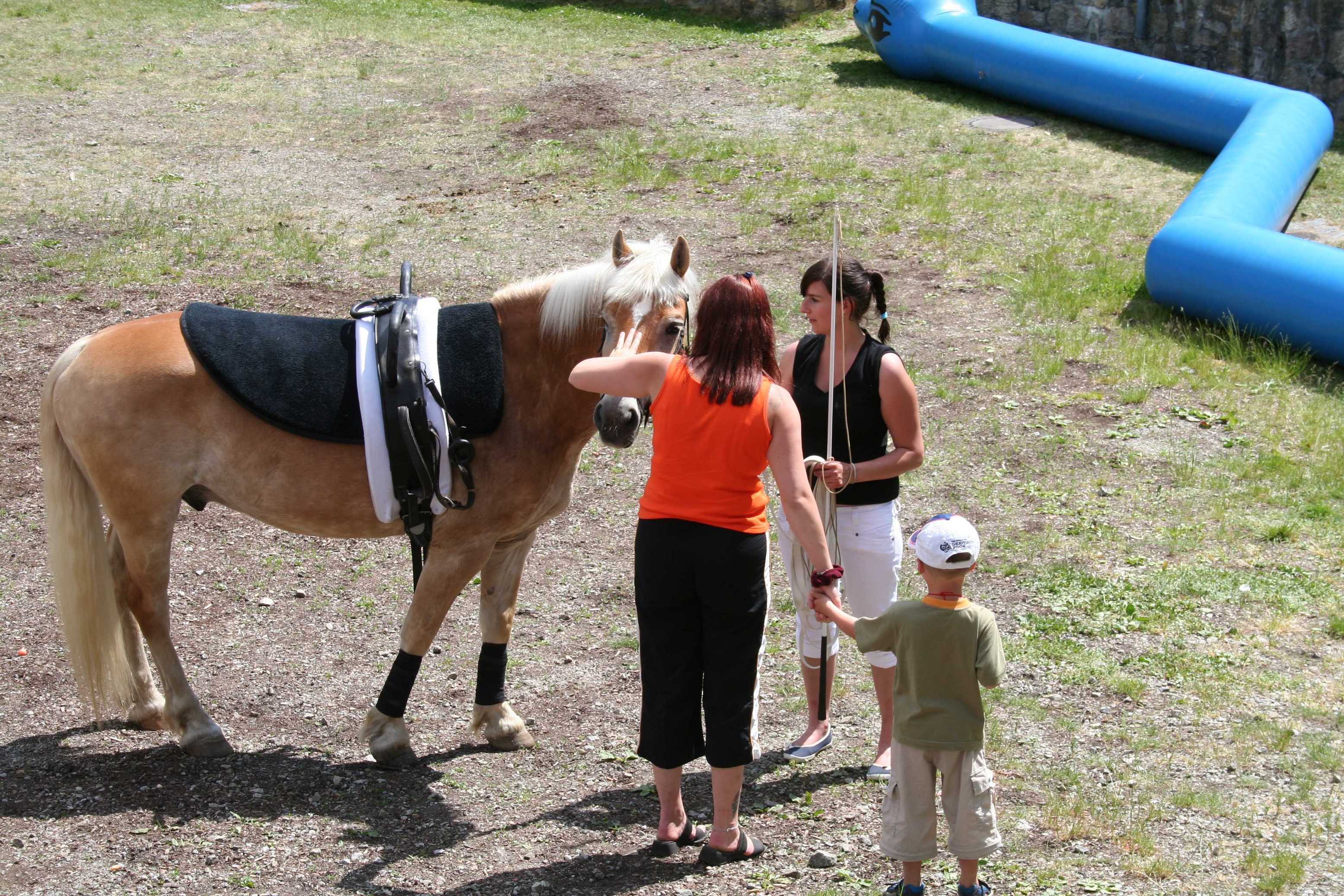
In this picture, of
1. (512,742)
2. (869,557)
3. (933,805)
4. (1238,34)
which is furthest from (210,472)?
(1238,34)

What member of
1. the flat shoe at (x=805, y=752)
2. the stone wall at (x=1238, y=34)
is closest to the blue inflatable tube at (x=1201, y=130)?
the stone wall at (x=1238, y=34)

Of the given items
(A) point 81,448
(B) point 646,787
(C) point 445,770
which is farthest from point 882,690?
(A) point 81,448

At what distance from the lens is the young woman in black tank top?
4012mm

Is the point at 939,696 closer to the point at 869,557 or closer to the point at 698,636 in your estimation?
the point at 698,636

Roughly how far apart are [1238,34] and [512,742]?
1285cm

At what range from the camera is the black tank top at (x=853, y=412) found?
4.06m

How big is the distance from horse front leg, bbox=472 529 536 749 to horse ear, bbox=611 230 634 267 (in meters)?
1.18

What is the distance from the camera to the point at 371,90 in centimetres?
1395

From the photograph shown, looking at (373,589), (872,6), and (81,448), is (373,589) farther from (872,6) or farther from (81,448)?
(872,6)

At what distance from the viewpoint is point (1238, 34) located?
13.4 m

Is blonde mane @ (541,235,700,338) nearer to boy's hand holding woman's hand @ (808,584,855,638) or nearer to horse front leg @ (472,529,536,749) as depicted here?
horse front leg @ (472,529,536,749)

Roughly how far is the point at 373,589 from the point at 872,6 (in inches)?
454

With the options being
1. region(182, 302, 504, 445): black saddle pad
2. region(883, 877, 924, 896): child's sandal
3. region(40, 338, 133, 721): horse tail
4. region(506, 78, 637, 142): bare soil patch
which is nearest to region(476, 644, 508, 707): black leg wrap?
region(182, 302, 504, 445): black saddle pad

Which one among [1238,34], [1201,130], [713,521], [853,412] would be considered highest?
[1238,34]
